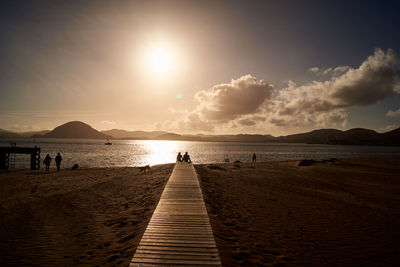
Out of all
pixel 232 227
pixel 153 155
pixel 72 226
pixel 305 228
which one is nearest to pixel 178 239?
pixel 232 227

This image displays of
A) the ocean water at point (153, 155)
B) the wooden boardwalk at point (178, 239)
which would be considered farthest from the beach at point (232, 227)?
the ocean water at point (153, 155)

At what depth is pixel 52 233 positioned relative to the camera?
767 centimetres

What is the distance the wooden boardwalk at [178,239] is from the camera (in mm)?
4812

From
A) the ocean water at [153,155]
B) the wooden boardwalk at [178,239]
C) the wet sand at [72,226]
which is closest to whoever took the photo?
the wooden boardwalk at [178,239]

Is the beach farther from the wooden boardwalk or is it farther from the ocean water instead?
the ocean water

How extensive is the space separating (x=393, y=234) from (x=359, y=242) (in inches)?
82.6

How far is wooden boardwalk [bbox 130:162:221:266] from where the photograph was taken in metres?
4.81

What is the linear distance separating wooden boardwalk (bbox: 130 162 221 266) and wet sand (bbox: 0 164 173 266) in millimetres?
625

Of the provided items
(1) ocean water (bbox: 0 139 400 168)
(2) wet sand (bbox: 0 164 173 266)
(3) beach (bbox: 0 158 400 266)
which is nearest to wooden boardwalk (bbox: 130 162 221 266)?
(3) beach (bbox: 0 158 400 266)

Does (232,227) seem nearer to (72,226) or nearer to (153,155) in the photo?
(72,226)

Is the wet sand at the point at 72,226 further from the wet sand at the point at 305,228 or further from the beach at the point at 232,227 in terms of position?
the wet sand at the point at 305,228

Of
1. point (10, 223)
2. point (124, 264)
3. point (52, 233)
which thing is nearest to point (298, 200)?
point (124, 264)

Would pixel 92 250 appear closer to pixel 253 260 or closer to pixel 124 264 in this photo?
pixel 124 264

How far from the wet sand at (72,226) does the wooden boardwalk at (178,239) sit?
0.63 m
